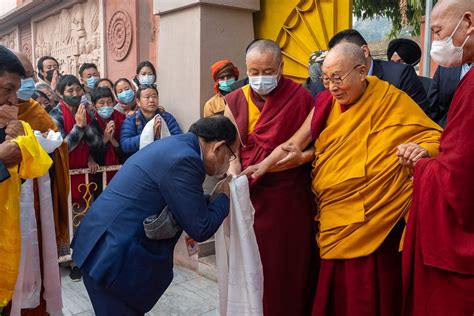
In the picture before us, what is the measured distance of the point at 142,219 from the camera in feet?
6.13

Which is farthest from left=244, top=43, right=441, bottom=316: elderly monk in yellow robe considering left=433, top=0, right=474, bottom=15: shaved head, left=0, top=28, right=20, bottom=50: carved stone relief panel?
left=0, top=28, right=20, bottom=50: carved stone relief panel

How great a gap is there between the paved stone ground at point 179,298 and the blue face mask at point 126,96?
175 centimetres

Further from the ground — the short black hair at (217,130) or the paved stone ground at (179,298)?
the short black hair at (217,130)

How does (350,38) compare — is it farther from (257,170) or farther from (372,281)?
(372,281)

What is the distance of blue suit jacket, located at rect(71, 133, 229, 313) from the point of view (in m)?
1.83

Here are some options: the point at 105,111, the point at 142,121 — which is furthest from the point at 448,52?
the point at 105,111

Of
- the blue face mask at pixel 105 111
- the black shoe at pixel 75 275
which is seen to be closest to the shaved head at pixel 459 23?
the blue face mask at pixel 105 111

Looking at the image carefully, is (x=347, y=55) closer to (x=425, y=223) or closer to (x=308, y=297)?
(x=425, y=223)

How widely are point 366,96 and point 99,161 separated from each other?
2573 millimetres

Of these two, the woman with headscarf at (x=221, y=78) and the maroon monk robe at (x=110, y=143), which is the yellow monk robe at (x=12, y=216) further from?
the maroon monk robe at (x=110, y=143)

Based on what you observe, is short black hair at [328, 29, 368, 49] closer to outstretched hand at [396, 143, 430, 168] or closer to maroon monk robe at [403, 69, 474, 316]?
outstretched hand at [396, 143, 430, 168]

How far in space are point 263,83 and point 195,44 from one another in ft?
5.12

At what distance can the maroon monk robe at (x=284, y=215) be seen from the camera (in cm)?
253

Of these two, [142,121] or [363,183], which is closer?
[363,183]
